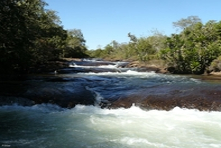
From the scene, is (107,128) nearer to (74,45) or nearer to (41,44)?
(41,44)

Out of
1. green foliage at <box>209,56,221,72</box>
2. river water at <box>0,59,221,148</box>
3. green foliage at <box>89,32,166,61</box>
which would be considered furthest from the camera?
green foliage at <box>89,32,166,61</box>

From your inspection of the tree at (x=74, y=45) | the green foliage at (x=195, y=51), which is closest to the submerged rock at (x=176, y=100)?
the green foliage at (x=195, y=51)

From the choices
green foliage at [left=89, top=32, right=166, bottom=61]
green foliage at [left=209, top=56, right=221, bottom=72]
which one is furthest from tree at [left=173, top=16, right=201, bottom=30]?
green foliage at [left=209, top=56, right=221, bottom=72]

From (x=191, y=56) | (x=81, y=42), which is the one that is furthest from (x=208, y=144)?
(x=81, y=42)

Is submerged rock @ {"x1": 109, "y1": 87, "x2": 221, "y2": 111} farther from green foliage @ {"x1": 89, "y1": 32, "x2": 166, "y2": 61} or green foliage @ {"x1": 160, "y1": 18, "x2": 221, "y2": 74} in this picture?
green foliage @ {"x1": 89, "y1": 32, "x2": 166, "y2": 61}

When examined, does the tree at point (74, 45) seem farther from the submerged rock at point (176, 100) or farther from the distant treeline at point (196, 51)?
the submerged rock at point (176, 100)

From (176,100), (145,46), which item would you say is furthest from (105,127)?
(145,46)

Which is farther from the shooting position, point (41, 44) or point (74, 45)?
point (74, 45)

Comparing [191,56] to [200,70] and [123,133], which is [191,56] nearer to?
[200,70]

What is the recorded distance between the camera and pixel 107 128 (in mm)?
7555

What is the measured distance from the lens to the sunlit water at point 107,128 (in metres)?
6.41

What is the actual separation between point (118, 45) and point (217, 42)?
195 feet

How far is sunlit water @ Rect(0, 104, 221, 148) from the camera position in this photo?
6.41 m

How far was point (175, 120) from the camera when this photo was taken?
27.6 feet
